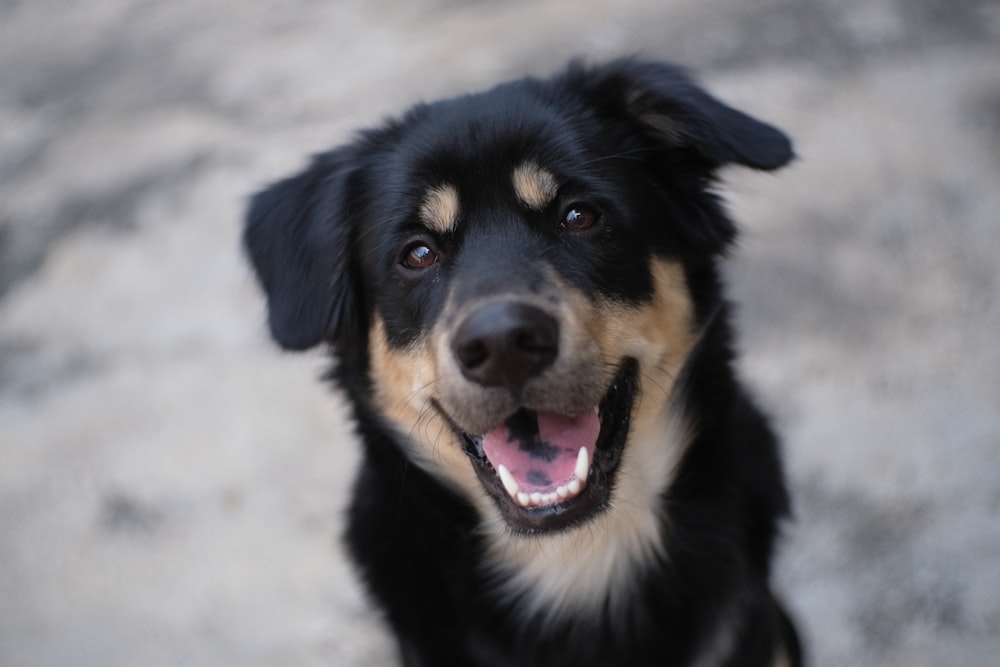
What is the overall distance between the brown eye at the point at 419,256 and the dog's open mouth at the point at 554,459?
429mm

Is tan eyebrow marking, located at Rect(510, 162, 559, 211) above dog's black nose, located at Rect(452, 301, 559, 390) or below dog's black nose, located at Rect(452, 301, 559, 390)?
above

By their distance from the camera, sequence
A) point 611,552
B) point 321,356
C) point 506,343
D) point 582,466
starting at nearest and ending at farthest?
point 506,343 < point 582,466 < point 611,552 < point 321,356

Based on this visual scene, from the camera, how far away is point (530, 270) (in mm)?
2086

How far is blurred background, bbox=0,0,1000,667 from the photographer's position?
3090 mm

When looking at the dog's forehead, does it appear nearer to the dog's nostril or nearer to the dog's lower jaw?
the dog's nostril

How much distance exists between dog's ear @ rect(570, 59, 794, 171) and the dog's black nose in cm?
60

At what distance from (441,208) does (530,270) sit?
1.01ft

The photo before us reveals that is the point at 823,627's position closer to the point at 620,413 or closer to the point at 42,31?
the point at 620,413

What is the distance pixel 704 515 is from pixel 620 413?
1.18 ft

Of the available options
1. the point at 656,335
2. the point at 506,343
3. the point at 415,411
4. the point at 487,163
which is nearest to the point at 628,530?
the point at 656,335

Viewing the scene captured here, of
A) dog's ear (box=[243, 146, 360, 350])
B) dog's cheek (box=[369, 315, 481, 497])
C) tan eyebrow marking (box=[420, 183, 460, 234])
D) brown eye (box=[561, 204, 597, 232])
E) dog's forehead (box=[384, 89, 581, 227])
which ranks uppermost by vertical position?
dog's forehead (box=[384, 89, 581, 227])

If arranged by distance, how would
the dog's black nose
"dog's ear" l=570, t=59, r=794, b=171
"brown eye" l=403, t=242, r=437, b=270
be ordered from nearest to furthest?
the dog's black nose < "dog's ear" l=570, t=59, r=794, b=171 < "brown eye" l=403, t=242, r=437, b=270

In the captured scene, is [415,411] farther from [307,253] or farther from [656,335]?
[656,335]

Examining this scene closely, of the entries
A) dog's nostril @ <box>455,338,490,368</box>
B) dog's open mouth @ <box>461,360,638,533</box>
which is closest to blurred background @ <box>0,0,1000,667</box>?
dog's open mouth @ <box>461,360,638,533</box>
